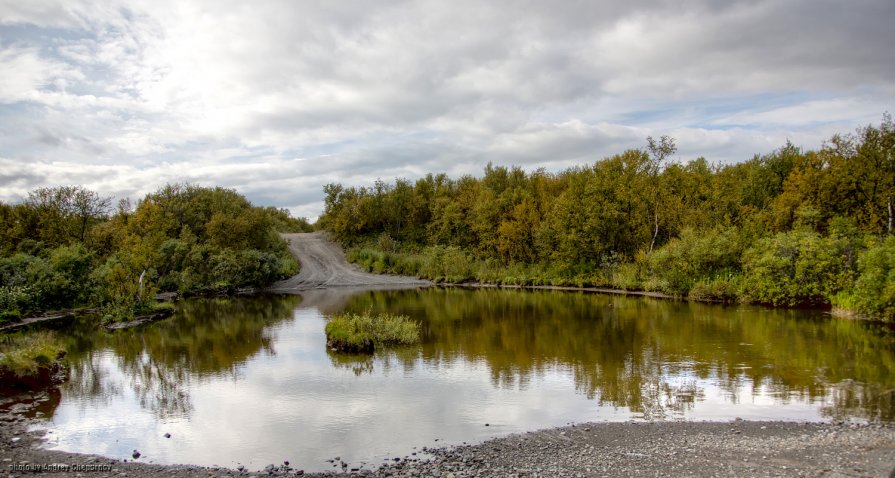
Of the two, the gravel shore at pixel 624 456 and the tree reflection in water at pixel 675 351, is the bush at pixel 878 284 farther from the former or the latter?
the gravel shore at pixel 624 456

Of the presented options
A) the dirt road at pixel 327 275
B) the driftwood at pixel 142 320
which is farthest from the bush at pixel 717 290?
the driftwood at pixel 142 320

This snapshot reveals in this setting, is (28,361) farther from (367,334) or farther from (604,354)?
(604,354)

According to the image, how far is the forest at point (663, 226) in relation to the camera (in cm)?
3081

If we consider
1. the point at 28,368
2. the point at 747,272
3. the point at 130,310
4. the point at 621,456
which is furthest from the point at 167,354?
the point at 747,272

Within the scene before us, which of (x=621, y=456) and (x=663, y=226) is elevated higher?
(x=663, y=226)

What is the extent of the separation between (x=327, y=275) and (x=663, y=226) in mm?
34784

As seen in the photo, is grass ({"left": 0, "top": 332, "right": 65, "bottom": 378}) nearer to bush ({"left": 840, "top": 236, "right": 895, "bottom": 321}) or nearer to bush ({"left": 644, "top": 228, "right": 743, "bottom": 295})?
bush ({"left": 840, "top": 236, "right": 895, "bottom": 321})

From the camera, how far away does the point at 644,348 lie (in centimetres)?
2156

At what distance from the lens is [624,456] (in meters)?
10.4

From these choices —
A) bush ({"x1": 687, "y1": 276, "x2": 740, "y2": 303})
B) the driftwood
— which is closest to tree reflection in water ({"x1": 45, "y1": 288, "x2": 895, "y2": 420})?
the driftwood

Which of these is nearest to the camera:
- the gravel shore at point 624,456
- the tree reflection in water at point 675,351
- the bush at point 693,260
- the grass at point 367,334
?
the gravel shore at point 624,456

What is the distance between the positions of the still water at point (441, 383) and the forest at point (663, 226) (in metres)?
3.44

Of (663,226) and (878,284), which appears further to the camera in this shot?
(663,226)

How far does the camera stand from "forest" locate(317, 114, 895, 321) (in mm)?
30812
